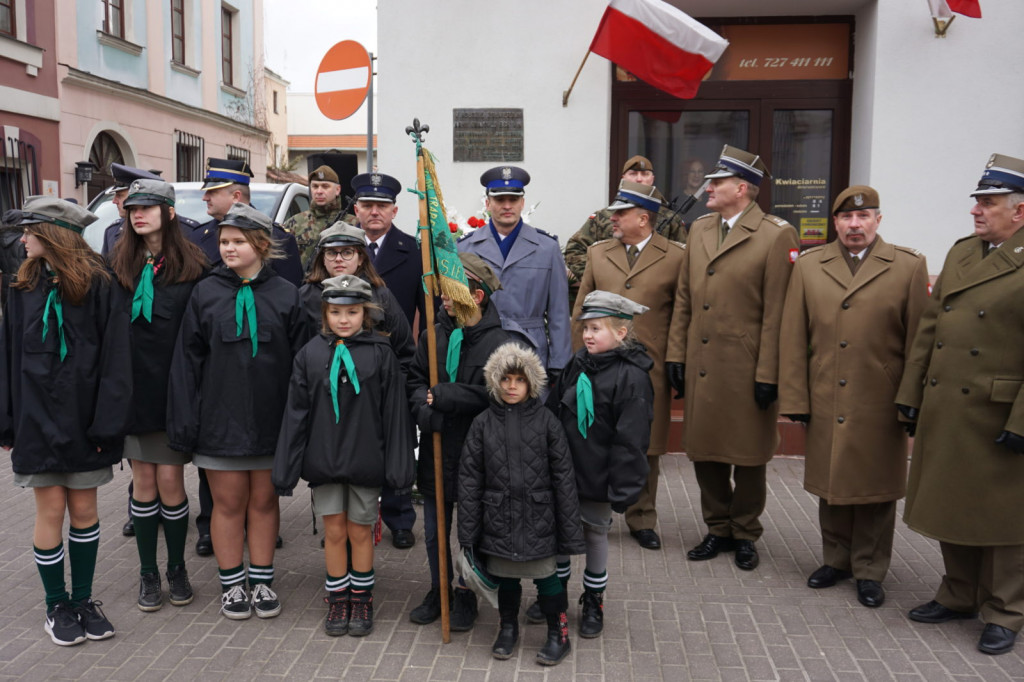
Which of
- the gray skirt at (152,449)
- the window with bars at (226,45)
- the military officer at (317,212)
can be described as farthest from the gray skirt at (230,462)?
the window with bars at (226,45)

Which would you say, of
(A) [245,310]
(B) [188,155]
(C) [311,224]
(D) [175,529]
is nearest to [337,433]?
(A) [245,310]

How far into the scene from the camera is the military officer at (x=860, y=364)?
15.5ft

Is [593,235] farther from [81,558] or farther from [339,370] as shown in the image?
[81,558]

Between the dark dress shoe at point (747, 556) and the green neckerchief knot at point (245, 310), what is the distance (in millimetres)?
2934

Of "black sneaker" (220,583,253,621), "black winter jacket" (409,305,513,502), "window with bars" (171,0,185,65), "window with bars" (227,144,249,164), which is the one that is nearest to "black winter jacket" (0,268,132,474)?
"black sneaker" (220,583,253,621)

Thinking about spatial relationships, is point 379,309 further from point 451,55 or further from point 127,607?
point 451,55

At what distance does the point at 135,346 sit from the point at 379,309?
4.01 feet

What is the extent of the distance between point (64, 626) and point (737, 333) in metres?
3.72

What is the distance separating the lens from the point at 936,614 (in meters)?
4.54

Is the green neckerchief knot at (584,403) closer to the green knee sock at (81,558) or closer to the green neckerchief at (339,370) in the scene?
the green neckerchief at (339,370)

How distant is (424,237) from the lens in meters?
4.34

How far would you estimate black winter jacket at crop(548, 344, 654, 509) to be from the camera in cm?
416

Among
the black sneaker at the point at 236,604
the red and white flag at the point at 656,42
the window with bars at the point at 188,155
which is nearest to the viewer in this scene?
the black sneaker at the point at 236,604

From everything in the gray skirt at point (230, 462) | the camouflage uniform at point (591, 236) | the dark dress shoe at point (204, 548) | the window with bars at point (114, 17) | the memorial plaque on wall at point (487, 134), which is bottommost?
the dark dress shoe at point (204, 548)
